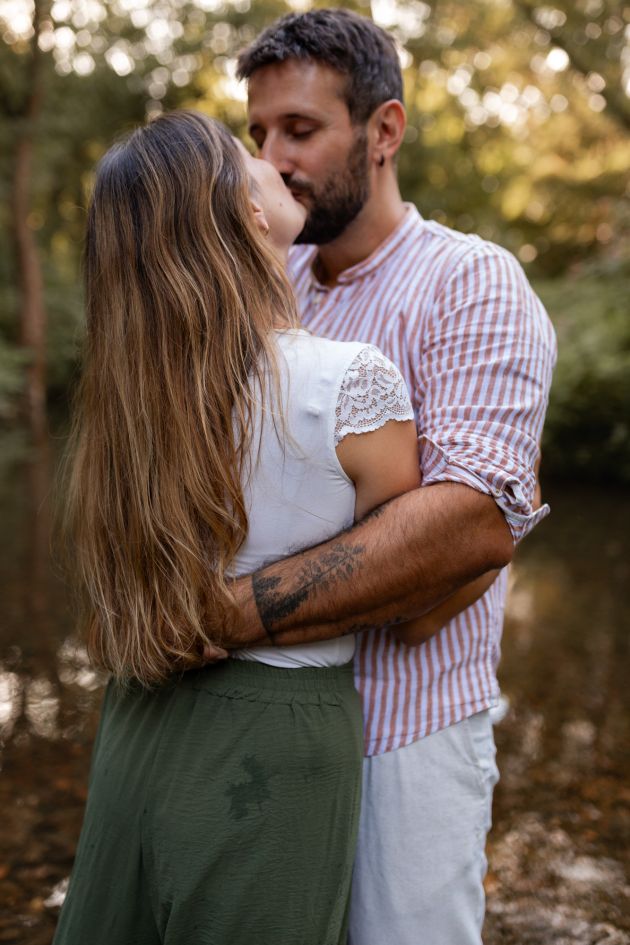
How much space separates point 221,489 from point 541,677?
4.89 meters

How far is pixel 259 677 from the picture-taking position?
168 cm

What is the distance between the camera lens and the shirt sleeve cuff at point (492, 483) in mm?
1679

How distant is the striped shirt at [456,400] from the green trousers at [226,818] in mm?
218

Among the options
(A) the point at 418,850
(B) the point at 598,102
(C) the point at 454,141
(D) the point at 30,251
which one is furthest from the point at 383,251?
(C) the point at 454,141

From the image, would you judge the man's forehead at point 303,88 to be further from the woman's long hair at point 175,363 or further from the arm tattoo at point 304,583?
the arm tattoo at point 304,583

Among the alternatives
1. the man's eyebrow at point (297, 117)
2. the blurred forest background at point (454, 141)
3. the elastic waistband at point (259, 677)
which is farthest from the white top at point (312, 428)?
the blurred forest background at point (454, 141)

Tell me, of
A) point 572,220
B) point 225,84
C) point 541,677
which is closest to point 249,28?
point 225,84

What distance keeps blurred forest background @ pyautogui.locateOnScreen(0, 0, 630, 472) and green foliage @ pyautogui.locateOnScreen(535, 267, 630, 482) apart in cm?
2

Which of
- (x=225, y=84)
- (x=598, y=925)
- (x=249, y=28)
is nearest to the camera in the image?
(x=598, y=925)

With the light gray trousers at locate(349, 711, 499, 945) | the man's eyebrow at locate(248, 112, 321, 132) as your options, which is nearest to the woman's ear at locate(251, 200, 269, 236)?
the man's eyebrow at locate(248, 112, 321, 132)

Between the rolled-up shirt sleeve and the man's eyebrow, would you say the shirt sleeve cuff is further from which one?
the man's eyebrow

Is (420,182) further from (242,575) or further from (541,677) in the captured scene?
(242,575)

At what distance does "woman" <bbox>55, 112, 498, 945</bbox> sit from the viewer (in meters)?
1.57

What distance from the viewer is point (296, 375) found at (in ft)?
5.32
